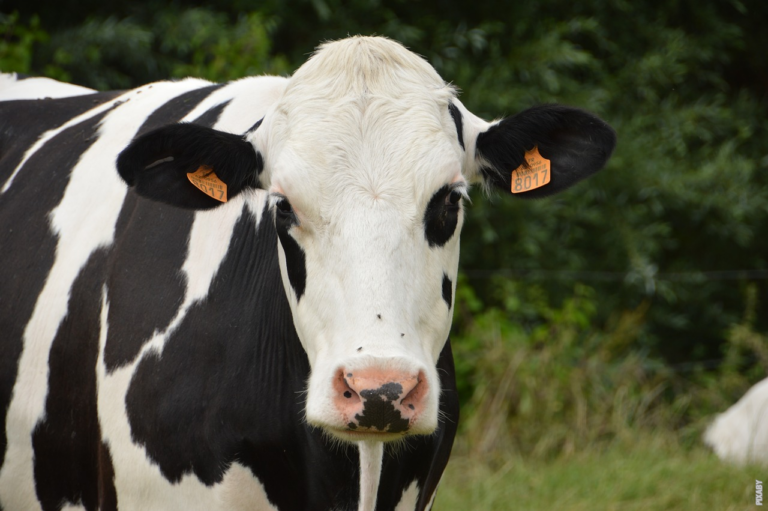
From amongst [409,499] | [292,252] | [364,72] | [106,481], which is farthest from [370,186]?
[106,481]

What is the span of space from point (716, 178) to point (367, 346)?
6.32 meters

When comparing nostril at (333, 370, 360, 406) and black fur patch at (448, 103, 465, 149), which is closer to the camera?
nostril at (333, 370, 360, 406)

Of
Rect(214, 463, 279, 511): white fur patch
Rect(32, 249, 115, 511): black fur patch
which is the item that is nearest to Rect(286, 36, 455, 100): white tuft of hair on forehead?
Rect(32, 249, 115, 511): black fur patch

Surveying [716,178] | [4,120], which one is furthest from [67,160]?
[716,178]

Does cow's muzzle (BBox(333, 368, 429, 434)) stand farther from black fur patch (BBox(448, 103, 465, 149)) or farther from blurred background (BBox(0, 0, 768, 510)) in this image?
blurred background (BBox(0, 0, 768, 510))

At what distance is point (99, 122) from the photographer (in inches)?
116

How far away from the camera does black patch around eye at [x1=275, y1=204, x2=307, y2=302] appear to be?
2.08 meters

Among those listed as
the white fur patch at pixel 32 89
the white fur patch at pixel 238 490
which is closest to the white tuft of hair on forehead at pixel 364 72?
the white fur patch at pixel 238 490

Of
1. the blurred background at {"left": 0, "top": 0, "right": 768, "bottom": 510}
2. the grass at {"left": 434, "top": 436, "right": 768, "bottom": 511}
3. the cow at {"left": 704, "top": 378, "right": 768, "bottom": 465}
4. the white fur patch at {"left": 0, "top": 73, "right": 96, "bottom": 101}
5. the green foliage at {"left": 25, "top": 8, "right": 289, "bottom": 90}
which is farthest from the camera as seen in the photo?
the green foliage at {"left": 25, "top": 8, "right": 289, "bottom": 90}

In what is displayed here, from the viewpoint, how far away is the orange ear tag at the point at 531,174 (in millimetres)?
2383

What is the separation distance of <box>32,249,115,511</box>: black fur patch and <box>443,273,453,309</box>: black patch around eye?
1.01 m

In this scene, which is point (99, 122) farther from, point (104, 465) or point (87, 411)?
point (104, 465)

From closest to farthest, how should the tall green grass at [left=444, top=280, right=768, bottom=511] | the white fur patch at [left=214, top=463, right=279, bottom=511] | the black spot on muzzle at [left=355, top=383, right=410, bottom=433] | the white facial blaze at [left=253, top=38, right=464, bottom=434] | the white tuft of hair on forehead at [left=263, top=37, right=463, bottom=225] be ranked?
1. the black spot on muzzle at [left=355, top=383, right=410, bottom=433]
2. the white facial blaze at [left=253, top=38, right=464, bottom=434]
3. the white tuft of hair on forehead at [left=263, top=37, right=463, bottom=225]
4. the white fur patch at [left=214, top=463, right=279, bottom=511]
5. the tall green grass at [left=444, top=280, right=768, bottom=511]

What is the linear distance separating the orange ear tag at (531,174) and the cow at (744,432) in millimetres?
2858
